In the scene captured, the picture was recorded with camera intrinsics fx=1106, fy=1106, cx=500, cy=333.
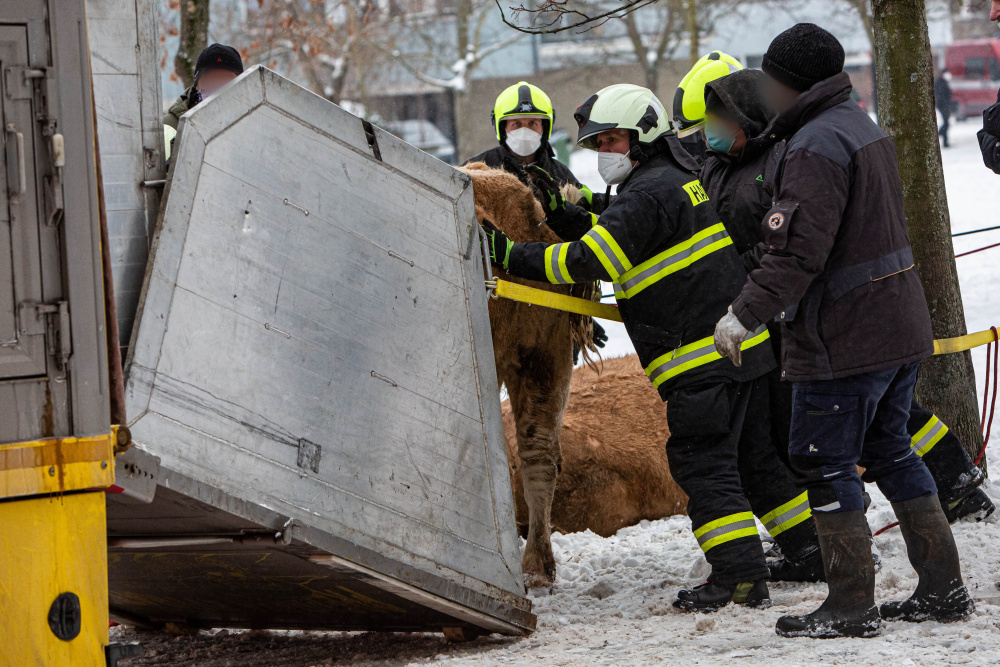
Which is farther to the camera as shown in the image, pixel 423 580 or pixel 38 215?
pixel 423 580

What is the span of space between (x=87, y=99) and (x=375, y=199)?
1214 mm

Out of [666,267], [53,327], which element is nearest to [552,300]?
[666,267]

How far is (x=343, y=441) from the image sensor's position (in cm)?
348

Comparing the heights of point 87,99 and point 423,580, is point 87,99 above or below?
above

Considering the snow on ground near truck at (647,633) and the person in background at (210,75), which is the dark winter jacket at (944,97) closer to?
the snow on ground near truck at (647,633)

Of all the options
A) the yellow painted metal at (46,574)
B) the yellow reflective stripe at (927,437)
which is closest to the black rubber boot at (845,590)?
the yellow reflective stripe at (927,437)

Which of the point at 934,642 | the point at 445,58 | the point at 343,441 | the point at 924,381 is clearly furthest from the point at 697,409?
the point at 445,58

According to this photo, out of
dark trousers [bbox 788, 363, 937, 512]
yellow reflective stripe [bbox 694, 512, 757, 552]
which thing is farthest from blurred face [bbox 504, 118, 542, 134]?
dark trousers [bbox 788, 363, 937, 512]

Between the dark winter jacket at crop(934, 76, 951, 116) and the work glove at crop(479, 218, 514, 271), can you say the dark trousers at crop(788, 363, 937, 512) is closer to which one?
the work glove at crop(479, 218, 514, 271)

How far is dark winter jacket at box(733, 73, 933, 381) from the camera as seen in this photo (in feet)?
11.8

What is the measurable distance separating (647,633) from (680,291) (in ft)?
4.34

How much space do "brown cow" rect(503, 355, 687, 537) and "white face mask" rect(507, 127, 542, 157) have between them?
1545mm

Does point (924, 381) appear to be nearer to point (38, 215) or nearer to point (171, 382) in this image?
point (171, 382)

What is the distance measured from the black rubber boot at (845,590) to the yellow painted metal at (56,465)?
231cm
